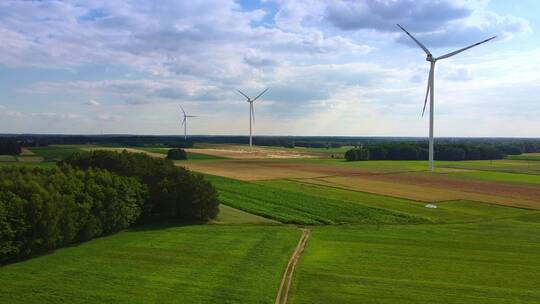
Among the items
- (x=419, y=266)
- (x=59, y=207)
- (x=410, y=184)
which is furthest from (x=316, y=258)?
(x=410, y=184)

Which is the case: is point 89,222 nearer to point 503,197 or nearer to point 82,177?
point 82,177

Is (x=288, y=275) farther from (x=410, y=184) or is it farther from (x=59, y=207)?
(x=410, y=184)

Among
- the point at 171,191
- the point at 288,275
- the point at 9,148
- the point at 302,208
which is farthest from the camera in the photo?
the point at 9,148

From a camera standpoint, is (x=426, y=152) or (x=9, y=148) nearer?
(x=9, y=148)

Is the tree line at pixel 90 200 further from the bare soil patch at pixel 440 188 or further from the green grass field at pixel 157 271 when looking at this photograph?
the bare soil patch at pixel 440 188

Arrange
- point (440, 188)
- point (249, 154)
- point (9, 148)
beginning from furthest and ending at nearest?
point (249, 154) < point (9, 148) < point (440, 188)

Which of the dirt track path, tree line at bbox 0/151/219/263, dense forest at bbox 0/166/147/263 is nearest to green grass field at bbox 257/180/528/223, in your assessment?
the dirt track path

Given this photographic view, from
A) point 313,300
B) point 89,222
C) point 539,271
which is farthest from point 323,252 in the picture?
point 89,222
